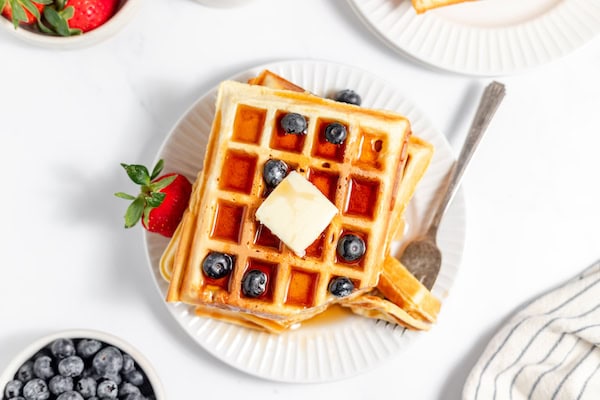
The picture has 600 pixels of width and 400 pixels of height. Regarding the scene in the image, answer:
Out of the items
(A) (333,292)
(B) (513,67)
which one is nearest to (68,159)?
(A) (333,292)

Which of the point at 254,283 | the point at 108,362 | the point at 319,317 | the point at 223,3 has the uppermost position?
the point at 223,3

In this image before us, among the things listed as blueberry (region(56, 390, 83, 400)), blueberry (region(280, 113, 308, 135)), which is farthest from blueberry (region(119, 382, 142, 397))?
blueberry (region(280, 113, 308, 135))

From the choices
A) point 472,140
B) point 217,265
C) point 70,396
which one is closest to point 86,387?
point 70,396

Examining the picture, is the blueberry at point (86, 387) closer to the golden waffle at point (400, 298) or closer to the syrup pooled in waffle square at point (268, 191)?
the syrup pooled in waffle square at point (268, 191)

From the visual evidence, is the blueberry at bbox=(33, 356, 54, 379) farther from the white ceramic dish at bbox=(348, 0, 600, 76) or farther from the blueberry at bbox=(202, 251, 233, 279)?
the white ceramic dish at bbox=(348, 0, 600, 76)

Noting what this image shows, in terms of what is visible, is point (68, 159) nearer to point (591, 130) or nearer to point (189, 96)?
point (189, 96)

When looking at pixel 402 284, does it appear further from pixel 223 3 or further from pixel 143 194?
pixel 223 3
